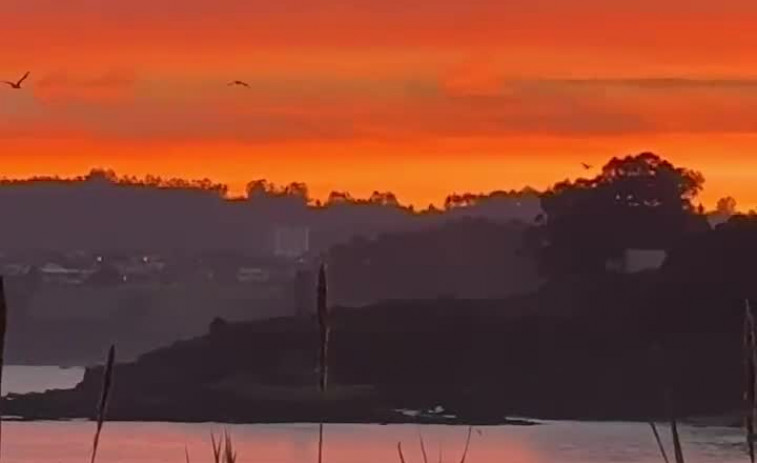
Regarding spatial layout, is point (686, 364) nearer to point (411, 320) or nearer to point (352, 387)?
point (352, 387)

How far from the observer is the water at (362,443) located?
31.0 m

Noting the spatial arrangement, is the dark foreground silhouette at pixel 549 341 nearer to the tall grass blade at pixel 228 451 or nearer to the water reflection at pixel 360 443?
the water reflection at pixel 360 443

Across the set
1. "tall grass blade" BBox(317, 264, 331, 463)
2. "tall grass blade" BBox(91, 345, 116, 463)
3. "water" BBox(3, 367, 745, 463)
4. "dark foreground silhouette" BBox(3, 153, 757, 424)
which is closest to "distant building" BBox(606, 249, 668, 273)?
"dark foreground silhouette" BBox(3, 153, 757, 424)

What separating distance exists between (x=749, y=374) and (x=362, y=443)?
35.6 m

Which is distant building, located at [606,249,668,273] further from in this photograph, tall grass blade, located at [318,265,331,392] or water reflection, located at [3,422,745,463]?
tall grass blade, located at [318,265,331,392]

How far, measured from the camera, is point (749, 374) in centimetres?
307

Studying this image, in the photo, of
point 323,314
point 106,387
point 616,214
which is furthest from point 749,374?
point 616,214

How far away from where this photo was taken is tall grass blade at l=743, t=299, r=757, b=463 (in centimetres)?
306

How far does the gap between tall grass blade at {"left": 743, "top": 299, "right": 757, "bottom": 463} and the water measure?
71.1ft

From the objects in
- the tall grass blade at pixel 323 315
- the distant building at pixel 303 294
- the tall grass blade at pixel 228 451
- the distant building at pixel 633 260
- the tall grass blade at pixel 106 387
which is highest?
the distant building at pixel 633 260

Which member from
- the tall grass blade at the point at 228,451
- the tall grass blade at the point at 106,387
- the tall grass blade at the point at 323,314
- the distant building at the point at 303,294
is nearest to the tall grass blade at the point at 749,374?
the tall grass blade at the point at 323,314

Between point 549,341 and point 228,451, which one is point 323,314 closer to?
point 228,451

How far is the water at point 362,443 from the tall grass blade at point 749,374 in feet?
71.1

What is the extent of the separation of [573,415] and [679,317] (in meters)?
4.05
